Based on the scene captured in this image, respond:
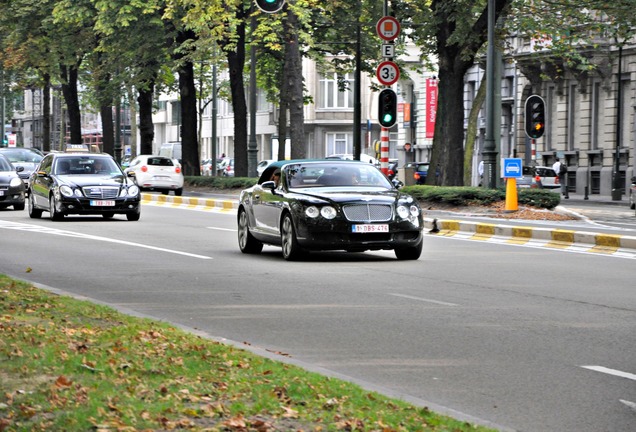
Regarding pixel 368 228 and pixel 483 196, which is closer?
pixel 368 228

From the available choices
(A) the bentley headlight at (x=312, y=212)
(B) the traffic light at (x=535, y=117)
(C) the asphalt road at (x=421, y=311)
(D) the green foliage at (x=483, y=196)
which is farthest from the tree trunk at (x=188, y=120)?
(A) the bentley headlight at (x=312, y=212)

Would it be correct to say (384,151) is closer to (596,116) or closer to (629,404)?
(629,404)

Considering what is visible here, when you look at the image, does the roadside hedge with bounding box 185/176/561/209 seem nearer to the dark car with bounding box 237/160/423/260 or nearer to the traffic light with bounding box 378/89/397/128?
the traffic light with bounding box 378/89/397/128

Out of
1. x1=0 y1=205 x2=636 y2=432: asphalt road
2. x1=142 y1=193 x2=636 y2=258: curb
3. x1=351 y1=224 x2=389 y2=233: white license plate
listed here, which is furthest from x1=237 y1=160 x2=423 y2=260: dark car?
x1=142 y1=193 x2=636 y2=258: curb

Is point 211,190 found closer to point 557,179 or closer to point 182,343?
point 557,179

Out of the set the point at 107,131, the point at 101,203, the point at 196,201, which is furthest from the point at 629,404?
the point at 107,131

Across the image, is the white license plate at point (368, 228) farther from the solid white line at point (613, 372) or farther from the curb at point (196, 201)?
the curb at point (196, 201)

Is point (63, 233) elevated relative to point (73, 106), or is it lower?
lower

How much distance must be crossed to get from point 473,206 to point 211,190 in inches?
752

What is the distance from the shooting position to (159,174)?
5294 centimetres

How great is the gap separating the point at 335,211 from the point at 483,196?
17.4 m

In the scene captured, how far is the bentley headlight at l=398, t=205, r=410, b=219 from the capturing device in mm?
20031

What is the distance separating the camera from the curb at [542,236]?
24.0 meters

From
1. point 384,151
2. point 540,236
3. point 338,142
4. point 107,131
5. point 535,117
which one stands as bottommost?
point 338,142
